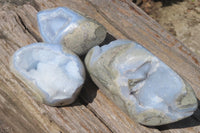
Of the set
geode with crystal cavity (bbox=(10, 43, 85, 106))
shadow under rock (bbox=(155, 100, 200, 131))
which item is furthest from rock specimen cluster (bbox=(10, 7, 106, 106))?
shadow under rock (bbox=(155, 100, 200, 131))

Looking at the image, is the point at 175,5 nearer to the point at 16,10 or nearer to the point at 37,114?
the point at 16,10

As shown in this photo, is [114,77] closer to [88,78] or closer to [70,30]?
[88,78]

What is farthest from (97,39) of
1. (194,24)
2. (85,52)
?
(194,24)

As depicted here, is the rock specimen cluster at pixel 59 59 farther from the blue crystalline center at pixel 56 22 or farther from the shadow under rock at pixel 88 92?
the shadow under rock at pixel 88 92

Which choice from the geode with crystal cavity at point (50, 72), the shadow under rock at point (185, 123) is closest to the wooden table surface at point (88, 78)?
the shadow under rock at point (185, 123)

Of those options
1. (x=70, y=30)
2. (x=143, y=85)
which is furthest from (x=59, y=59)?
(x=143, y=85)

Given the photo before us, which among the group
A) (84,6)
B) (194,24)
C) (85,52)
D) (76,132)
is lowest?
(194,24)

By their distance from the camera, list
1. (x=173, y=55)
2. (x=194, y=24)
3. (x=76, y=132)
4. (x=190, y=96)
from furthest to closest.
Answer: (x=194, y=24) → (x=173, y=55) → (x=76, y=132) → (x=190, y=96)

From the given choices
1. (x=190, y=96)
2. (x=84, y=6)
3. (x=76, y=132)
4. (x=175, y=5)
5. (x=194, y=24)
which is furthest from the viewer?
(x=175, y=5)
